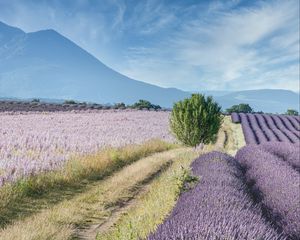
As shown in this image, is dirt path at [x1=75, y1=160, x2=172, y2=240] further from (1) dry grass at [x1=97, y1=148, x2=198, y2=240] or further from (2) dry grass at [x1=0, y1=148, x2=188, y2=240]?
(1) dry grass at [x1=97, y1=148, x2=198, y2=240]

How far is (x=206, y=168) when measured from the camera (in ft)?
31.6

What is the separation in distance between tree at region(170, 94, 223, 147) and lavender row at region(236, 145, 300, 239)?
347 inches

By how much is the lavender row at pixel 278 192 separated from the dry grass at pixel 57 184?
428cm

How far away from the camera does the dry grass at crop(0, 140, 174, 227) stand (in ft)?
25.9

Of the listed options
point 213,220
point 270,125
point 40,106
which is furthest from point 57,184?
point 40,106

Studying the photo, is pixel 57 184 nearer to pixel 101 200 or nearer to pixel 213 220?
pixel 101 200

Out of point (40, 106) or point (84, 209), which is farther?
point (40, 106)

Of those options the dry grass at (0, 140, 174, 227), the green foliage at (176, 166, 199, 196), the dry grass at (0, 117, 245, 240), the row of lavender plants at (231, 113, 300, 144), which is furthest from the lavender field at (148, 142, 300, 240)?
the row of lavender plants at (231, 113, 300, 144)

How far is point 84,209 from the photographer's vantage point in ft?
27.5

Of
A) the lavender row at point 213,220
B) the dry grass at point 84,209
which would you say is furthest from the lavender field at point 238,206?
the dry grass at point 84,209

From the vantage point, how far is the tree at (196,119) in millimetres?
21250

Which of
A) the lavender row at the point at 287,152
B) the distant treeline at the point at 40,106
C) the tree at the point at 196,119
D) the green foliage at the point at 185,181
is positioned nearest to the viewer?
the green foliage at the point at 185,181

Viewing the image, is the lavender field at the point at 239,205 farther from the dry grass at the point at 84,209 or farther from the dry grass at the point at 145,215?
the dry grass at the point at 84,209

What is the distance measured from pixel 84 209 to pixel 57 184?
1916 mm
